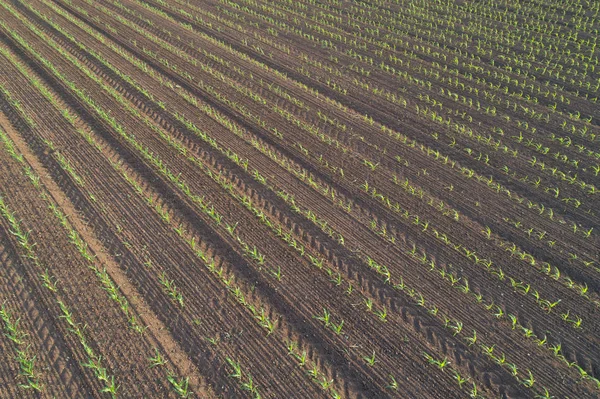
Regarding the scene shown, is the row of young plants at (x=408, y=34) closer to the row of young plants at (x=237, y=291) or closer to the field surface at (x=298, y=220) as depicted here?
the field surface at (x=298, y=220)

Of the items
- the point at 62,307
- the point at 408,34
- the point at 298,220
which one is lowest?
the point at 62,307

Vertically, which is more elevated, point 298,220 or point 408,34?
point 408,34

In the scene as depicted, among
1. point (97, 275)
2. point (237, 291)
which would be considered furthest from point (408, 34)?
point (97, 275)

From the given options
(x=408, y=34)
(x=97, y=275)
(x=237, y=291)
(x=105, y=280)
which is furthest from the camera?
(x=408, y=34)

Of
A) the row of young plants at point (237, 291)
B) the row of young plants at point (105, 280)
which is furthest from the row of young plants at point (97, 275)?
the row of young plants at point (237, 291)

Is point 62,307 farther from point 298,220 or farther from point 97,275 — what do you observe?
point 298,220

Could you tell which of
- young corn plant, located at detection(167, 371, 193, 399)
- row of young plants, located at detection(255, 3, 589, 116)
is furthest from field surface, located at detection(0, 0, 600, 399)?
row of young plants, located at detection(255, 3, 589, 116)

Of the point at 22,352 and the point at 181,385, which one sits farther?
the point at 22,352

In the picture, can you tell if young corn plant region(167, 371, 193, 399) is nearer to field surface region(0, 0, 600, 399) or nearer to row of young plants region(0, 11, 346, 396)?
field surface region(0, 0, 600, 399)
